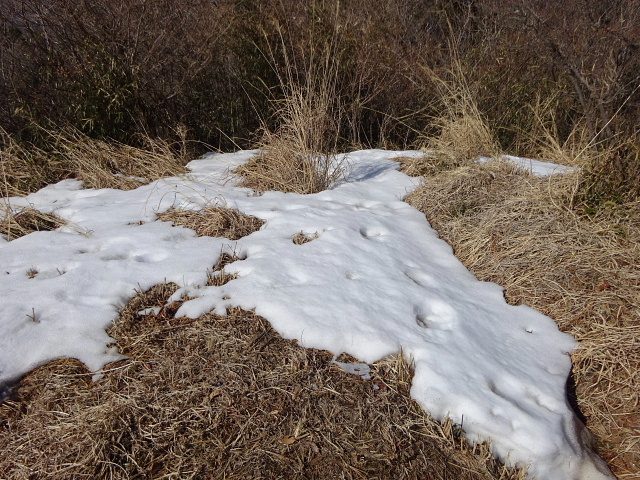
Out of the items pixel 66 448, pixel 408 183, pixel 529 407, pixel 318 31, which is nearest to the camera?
pixel 66 448

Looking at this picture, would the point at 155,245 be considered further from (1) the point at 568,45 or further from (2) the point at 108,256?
(1) the point at 568,45

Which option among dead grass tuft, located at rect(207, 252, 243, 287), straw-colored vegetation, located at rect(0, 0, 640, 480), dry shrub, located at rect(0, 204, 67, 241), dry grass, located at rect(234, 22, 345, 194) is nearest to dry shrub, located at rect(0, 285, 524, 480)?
straw-colored vegetation, located at rect(0, 0, 640, 480)

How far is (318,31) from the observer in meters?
4.89

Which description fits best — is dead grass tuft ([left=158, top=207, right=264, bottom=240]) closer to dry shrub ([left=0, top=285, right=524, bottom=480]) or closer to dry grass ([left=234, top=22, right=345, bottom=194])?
dry grass ([left=234, top=22, right=345, bottom=194])

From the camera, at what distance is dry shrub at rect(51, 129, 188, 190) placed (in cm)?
386

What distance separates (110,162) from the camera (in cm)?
416

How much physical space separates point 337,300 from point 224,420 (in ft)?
2.75

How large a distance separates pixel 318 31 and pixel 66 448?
4582 millimetres

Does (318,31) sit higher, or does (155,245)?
(318,31)

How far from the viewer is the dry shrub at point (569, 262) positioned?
6.52ft

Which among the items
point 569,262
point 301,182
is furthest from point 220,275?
point 569,262

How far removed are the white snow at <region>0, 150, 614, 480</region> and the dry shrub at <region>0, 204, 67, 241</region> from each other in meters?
0.09

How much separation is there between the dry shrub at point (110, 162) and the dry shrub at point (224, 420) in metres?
2.17

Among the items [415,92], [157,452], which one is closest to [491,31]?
[415,92]
